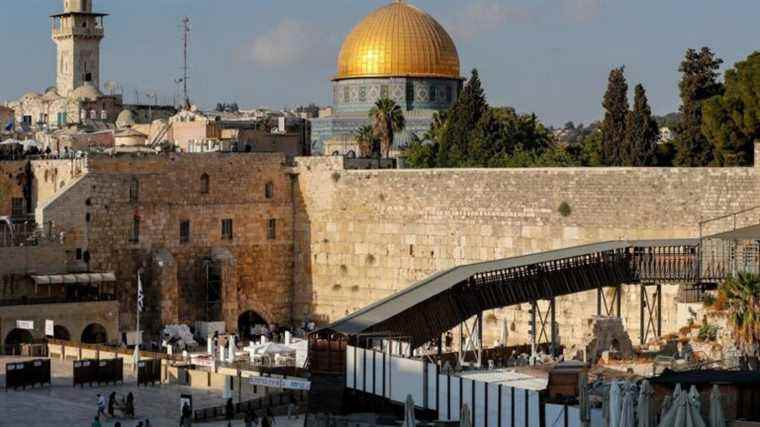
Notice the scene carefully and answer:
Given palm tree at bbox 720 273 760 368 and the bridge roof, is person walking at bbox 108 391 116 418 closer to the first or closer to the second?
the bridge roof

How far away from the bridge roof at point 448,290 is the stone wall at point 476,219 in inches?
112

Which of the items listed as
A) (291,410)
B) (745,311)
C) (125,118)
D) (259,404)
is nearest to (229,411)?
(259,404)

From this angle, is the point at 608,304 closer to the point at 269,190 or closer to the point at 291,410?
the point at 291,410

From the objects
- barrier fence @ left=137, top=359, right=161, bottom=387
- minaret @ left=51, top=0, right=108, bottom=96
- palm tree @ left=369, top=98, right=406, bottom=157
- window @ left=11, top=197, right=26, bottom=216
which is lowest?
barrier fence @ left=137, top=359, right=161, bottom=387

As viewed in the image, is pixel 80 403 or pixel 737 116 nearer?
pixel 80 403

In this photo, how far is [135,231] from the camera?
51344 mm

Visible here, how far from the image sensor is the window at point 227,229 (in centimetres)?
5266

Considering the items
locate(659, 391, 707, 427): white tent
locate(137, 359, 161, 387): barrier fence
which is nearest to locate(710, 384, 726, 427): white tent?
locate(659, 391, 707, 427): white tent

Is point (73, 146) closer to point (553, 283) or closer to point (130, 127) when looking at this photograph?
point (130, 127)

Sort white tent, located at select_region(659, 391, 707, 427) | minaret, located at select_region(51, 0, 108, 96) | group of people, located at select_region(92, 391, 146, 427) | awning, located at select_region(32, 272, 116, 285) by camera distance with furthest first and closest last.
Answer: minaret, located at select_region(51, 0, 108, 96)
awning, located at select_region(32, 272, 116, 285)
group of people, located at select_region(92, 391, 146, 427)
white tent, located at select_region(659, 391, 707, 427)

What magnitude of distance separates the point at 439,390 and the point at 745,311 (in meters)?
7.73

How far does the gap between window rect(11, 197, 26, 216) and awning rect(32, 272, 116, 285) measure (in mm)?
4131

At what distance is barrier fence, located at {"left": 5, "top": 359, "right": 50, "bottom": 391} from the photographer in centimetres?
4094

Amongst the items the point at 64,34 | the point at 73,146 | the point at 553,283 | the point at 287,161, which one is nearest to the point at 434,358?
the point at 553,283
